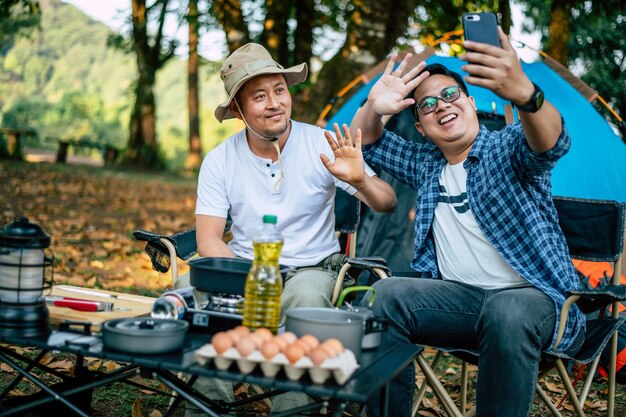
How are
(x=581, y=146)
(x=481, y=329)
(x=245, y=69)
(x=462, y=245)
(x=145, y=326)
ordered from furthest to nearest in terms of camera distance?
(x=581, y=146), (x=245, y=69), (x=462, y=245), (x=481, y=329), (x=145, y=326)

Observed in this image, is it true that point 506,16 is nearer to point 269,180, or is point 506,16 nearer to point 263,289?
point 269,180

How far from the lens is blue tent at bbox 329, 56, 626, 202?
4.22 meters

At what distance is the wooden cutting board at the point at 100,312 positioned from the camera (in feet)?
6.64

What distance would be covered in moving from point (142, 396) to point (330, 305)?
105cm

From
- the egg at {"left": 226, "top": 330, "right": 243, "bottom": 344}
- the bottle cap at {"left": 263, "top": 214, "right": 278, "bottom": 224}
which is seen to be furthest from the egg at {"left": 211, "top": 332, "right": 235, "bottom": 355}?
the bottle cap at {"left": 263, "top": 214, "right": 278, "bottom": 224}

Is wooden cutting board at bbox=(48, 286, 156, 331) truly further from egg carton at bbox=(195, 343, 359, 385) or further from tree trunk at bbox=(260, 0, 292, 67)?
tree trunk at bbox=(260, 0, 292, 67)

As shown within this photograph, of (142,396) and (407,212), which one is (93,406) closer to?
(142,396)

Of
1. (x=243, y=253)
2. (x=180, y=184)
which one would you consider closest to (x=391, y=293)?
(x=243, y=253)

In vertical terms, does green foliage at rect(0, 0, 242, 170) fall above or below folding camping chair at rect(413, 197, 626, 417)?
above

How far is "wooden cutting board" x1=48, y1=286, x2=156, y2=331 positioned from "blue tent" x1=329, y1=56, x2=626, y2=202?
84.4 inches

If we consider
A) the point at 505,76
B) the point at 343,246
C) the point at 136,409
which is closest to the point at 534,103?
the point at 505,76

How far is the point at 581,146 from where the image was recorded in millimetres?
4324

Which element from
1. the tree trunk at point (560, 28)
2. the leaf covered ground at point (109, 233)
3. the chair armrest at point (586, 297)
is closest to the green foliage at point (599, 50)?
the tree trunk at point (560, 28)

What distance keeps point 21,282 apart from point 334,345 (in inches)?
34.0
